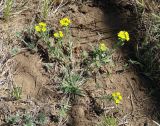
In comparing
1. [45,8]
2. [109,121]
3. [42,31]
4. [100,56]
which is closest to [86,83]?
[100,56]

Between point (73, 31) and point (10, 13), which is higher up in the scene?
point (10, 13)

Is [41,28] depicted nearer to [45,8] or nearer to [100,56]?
[45,8]

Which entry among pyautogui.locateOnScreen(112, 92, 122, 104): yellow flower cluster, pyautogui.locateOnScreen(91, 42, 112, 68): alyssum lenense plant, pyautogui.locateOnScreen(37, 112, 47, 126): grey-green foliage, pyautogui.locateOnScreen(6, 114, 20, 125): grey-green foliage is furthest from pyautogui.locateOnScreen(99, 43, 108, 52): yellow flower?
pyautogui.locateOnScreen(6, 114, 20, 125): grey-green foliage

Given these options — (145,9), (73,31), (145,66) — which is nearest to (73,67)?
(73,31)

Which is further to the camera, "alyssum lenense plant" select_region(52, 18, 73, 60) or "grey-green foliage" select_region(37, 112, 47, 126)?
"alyssum lenense plant" select_region(52, 18, 73, 60)

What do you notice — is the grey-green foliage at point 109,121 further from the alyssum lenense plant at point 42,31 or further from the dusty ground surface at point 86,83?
the alyssum lenense plant at point 42,31

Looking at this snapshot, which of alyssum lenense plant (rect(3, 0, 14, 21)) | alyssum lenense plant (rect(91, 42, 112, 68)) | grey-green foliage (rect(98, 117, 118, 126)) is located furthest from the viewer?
alyssum lenense plant (rect(3, 0, 14, 21))

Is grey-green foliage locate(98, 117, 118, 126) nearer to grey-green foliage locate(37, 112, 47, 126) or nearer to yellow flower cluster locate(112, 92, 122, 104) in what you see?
Answer: yellow flower cluster locate(112, 92, 122, 104)

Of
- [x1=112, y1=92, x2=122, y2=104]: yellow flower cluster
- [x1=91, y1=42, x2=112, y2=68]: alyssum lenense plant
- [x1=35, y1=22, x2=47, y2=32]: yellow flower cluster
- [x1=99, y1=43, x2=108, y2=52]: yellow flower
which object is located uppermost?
[x1=35, y1=22, x2=47, y2=32]: yellow flower cluster

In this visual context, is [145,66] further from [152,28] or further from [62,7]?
[62,7]
